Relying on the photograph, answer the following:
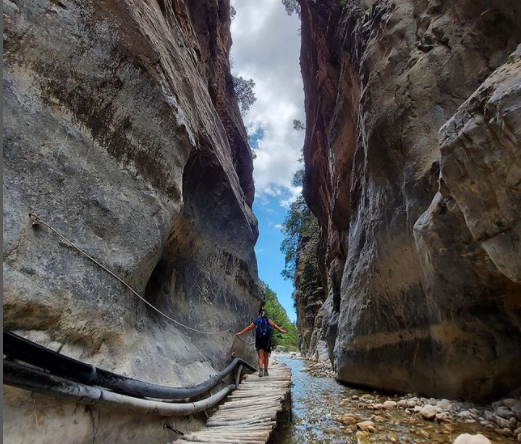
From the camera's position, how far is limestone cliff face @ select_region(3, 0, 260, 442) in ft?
10.2

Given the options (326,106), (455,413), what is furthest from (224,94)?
(455,413)

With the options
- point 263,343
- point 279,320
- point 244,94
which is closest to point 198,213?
point 263,343

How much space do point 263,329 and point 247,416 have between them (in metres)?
3.27

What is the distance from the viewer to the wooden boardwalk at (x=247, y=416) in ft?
12.6

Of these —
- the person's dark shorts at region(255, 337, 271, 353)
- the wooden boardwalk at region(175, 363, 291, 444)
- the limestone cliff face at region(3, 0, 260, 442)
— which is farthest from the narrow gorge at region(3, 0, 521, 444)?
the person's dark shorts at region(255, 337, 271, 353)

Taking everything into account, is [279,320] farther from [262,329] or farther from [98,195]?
[98,195]

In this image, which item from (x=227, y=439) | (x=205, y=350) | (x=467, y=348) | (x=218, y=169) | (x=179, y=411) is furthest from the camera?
(x=218, y=169)

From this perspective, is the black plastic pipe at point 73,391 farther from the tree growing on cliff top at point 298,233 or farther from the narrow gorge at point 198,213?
the tree growing on cliff top at point 298,233

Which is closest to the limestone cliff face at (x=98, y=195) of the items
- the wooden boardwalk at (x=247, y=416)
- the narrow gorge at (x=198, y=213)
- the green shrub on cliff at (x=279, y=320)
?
the narrow gorge at (x=198, y=213)

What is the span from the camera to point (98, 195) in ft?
13.8

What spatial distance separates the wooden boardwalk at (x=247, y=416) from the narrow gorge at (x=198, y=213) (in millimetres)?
362

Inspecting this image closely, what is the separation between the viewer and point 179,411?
4102 mm

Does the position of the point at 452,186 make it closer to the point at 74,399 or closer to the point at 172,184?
the point at 172,184

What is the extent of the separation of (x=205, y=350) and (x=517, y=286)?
581cm
